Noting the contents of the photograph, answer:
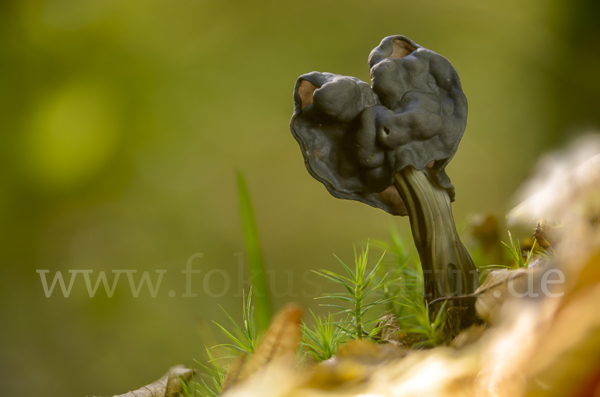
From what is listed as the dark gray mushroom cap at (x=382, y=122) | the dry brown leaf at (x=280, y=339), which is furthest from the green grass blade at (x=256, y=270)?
the dry brown leaf at (x=280, y=339)

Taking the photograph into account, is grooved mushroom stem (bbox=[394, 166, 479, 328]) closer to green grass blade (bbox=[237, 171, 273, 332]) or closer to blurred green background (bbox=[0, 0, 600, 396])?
green grass blade (bbox=[237, 171, 273, 332])

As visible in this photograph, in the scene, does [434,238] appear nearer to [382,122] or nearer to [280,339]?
[382,122]

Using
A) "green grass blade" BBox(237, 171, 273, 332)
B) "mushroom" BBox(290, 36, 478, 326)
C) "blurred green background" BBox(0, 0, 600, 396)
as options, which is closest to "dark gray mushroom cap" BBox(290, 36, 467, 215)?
"mushroom" BBox(290, 36, 478, 326)

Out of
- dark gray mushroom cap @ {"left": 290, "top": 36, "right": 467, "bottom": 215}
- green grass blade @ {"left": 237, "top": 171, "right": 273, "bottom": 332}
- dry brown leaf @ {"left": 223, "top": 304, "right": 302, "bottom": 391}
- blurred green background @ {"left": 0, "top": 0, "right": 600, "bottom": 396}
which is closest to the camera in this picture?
dry brown leaf @ {"left": 223, "top": 304, "right": 302, "bottom": 391}

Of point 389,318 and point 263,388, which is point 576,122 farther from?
point 263,388

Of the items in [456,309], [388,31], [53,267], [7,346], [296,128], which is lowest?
[7,346]

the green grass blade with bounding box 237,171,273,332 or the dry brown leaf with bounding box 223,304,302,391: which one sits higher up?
the dry brown leaf with bounding box 223,304,302,391

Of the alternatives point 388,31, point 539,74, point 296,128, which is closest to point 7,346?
point 296,128
